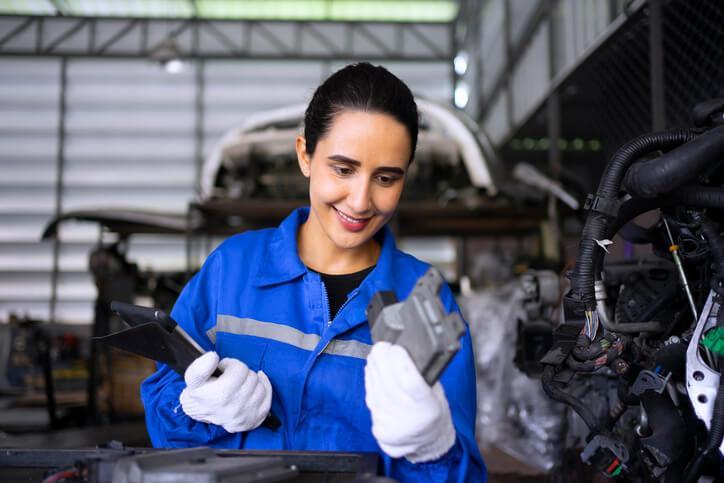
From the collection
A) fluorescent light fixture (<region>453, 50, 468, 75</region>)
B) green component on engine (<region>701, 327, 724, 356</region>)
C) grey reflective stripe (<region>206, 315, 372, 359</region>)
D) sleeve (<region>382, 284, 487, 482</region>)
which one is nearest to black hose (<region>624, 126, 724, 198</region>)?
green component on engine (<region>701, 327, 724, 356</region>)

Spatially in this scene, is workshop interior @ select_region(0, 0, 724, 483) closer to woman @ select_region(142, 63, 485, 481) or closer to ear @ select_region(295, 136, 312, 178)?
woman @ select_region(142, 63, 485, 481)

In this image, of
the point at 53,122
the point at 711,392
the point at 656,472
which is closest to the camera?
the point at 711,392

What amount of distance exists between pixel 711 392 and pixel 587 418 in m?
0.24

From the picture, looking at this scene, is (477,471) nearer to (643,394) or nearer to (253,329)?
(643,394)

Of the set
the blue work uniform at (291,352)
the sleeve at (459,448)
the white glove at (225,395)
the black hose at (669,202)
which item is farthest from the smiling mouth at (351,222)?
the black hose at (669,202)

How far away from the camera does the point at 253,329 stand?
1.32 m

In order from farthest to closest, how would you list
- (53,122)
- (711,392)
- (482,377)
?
(53,122) < (482,377) < (711,392)

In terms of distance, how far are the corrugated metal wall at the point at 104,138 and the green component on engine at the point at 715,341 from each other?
894 cm

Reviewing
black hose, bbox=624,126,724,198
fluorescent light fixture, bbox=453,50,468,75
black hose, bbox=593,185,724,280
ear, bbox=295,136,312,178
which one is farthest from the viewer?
fluorescent light fixture, bbox=453,50,468,75

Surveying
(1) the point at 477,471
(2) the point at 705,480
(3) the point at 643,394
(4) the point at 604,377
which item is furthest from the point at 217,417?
(4) the point at 604,377

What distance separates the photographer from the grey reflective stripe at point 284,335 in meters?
1.27

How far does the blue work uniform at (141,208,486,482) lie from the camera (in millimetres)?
1250

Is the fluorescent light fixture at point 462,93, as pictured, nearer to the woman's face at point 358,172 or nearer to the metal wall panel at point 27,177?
the metal wall panel at point 27,177

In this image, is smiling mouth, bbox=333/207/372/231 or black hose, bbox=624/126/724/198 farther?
smiling mouth, bbox=333/207/372/231
